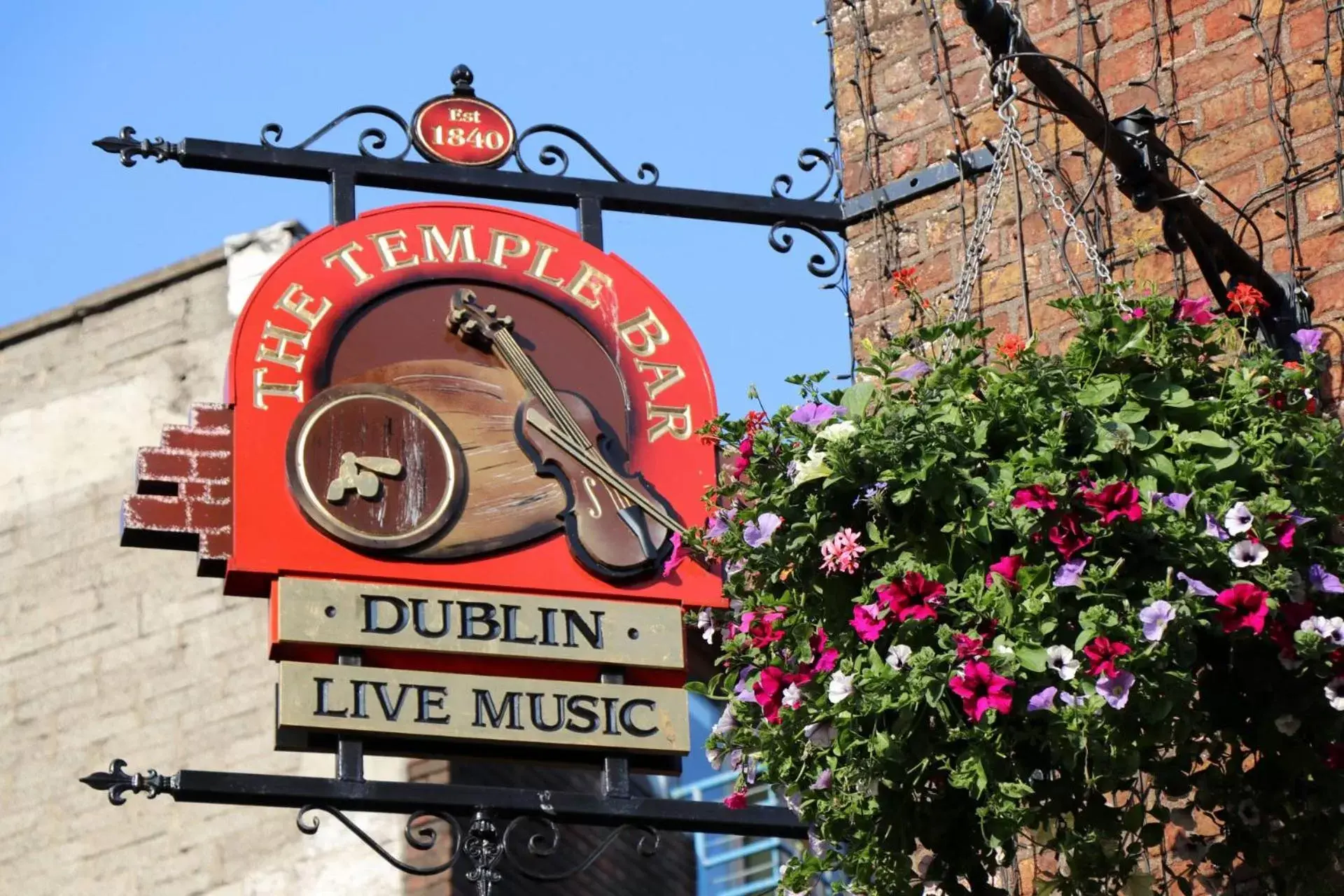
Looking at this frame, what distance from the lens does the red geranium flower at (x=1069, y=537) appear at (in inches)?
188

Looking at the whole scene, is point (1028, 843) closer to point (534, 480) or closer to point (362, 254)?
point (534, 480)

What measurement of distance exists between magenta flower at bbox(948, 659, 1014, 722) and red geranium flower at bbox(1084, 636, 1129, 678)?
141mm

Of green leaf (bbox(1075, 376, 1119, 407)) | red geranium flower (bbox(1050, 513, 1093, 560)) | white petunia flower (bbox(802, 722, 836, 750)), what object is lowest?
white petunia flower (bbox(802, 722, 836, 750))

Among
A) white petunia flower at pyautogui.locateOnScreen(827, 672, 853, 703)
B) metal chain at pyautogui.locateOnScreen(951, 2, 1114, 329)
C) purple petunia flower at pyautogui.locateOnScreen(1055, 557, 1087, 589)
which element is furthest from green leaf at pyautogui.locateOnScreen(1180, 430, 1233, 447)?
white petunia flower at pyautogui.locateOnScreen(827, 672, 853, 703)

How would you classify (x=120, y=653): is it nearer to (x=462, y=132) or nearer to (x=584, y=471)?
(x=462, y=132)

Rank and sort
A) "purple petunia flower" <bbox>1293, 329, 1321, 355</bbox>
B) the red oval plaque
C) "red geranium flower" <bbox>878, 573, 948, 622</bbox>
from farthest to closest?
the red oval plaque < "purple petunia flower" <bbox>1293, 329, 1321, 355</bbox> < "red geranium flower" <bbox>878, 573, 948, 622</bbox>

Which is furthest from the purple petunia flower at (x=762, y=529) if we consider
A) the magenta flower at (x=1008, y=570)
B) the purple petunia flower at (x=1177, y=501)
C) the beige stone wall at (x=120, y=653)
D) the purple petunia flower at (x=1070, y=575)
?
the beige stone wall at (x=120, y=653)

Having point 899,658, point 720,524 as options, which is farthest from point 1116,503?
point 720,524

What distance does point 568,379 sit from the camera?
7.01m

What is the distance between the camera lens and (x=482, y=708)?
6.55 m

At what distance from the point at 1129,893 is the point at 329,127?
9.96ft

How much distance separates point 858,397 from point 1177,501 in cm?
63

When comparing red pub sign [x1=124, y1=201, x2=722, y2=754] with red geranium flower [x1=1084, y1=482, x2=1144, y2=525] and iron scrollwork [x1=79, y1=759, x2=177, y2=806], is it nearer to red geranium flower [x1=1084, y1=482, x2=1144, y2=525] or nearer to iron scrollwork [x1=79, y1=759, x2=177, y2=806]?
iron scrollwork [x1=79, y1=759, x2=177, y2=806]

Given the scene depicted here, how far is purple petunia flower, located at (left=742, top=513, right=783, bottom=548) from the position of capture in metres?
5.12
